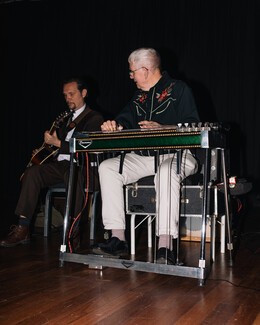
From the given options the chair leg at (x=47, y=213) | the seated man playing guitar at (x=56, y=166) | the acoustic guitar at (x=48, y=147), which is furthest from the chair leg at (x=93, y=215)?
the acoustic guitar at (x=48, y=147)

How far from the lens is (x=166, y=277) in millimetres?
2100

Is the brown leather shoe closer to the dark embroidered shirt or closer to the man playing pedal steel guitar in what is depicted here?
the man playing pedal steel guitar

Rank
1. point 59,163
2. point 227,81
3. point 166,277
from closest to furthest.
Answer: point 166,277 < point 59,163 < point 227,81

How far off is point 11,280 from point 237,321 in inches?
40.6

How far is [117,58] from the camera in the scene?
19.2ft

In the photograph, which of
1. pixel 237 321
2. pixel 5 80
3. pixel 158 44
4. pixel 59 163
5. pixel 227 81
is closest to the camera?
pixel 237 321

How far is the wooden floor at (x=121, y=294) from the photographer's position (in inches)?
58.6

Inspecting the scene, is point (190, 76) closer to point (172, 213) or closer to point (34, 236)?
point (34, 236)

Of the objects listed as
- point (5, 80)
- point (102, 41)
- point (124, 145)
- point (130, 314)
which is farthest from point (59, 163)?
point (5, 80)

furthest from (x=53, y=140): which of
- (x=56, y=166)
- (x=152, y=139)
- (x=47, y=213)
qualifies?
(x=152, y=139)

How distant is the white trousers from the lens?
2146 mm

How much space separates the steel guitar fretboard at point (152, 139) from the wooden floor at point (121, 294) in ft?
1.96

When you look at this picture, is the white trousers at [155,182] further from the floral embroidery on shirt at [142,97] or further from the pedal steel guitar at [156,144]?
the floral embroidery on shirt at [142,97]

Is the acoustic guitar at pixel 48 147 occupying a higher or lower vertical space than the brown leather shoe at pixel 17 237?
higher
